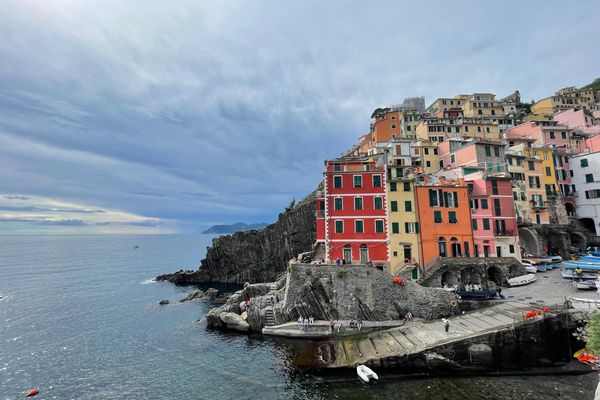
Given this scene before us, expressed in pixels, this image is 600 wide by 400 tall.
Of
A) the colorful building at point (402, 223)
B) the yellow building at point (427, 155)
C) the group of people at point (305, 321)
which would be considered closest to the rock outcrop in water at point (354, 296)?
the group of people at point (305, 321)

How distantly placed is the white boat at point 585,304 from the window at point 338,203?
24.2m

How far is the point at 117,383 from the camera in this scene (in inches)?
993

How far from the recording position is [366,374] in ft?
73.3

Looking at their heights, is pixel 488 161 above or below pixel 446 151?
below

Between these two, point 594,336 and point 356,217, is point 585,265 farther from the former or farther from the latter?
point 356,217

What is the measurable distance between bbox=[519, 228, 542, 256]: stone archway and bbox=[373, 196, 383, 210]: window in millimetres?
24173

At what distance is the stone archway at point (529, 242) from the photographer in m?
42.8

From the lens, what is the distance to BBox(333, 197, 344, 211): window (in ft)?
124

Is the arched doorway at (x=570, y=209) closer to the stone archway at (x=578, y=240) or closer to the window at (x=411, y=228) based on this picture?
the stone archway at (x=578, y=240)

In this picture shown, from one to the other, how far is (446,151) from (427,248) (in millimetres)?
25858

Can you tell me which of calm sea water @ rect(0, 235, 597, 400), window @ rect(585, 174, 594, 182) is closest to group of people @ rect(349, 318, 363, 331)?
calm sea water @ rect(0, 235, 597, 400)

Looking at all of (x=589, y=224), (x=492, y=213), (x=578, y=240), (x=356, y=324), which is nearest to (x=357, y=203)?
(x=356, y=324)

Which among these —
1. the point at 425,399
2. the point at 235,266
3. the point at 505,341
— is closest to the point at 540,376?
the point at 505,341

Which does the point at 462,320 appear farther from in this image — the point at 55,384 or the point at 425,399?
the point at 55,384
